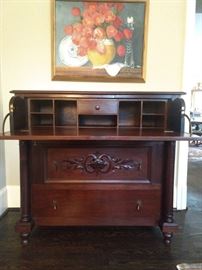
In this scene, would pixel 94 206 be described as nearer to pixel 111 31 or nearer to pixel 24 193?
pixel 24 193

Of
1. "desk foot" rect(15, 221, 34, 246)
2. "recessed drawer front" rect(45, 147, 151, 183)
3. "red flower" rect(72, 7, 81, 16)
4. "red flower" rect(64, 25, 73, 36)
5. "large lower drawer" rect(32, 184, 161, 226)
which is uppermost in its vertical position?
"red flower" rect(72, 7, 81, 16)

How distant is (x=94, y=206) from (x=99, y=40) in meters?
1.48

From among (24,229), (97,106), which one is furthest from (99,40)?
(24,229)

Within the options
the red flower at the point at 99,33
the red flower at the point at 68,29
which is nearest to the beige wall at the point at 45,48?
the red flower at the point at 68,29

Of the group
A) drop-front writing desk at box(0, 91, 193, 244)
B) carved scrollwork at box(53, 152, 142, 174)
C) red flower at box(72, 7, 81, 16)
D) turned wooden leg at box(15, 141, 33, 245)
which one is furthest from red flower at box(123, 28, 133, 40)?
turned wooden leg at box(15, 141, 33, 245)

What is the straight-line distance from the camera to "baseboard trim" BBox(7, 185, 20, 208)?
2.44 m

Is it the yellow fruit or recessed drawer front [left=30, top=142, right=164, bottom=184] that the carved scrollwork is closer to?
recessed drawer front [left=30, top=142, right=164, bottom=184]

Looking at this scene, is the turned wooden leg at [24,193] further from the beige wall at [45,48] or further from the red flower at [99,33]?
the red flower at [99,33]

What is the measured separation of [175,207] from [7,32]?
7.80 feet

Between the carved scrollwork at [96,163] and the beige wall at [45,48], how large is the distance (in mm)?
774

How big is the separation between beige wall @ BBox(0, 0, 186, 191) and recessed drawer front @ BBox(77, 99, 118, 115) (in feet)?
1.36

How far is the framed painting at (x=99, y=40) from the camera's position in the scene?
2209 millimetres

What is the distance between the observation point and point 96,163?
1885mm

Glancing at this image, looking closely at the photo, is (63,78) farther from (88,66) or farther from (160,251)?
(160,251)
